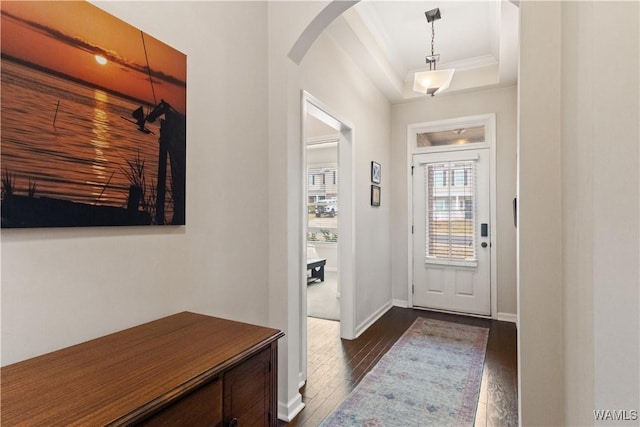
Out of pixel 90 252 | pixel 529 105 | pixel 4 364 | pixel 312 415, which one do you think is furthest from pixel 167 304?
pixel 529 105

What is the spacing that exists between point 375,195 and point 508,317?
2.20m

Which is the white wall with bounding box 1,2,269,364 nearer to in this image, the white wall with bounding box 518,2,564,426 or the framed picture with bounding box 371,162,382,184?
the white wall with bounding box 518,2,564,426

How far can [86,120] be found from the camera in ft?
3.59

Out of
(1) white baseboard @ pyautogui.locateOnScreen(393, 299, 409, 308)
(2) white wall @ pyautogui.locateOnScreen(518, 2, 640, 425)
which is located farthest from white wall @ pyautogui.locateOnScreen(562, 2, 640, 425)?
(1) white baseboard @ pyautogui.locateOnScreen(393, 299, 409, 308)

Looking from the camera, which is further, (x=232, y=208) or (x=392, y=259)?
(x=392, y=259)

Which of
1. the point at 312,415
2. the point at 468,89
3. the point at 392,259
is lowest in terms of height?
the point at 312,415

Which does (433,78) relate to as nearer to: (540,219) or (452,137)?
(452,137)

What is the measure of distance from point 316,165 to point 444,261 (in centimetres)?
376

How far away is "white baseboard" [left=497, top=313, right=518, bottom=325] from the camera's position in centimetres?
393

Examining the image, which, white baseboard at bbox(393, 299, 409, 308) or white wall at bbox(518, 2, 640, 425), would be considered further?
white baseboard at bbox(393, 299, 409, 308)

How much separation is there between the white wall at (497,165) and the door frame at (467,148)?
0.04 meters

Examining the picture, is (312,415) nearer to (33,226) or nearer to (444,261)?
(33,226)

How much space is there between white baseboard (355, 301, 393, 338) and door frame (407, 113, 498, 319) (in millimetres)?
358

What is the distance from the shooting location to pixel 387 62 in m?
3.79
